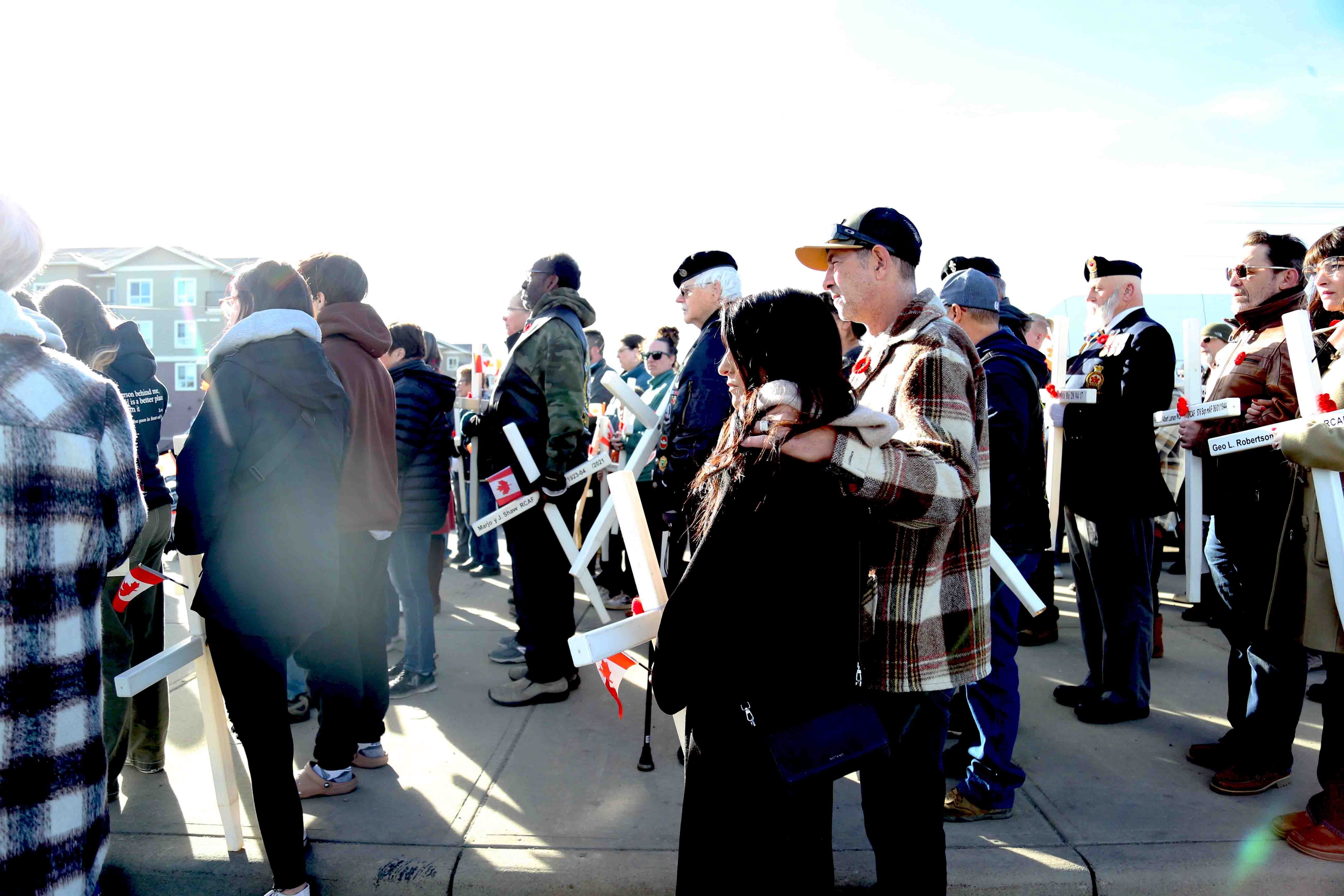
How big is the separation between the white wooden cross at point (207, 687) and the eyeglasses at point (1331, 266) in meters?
3.84

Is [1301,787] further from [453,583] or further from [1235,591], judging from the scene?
[453,583]

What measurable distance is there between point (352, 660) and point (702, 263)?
2.24m

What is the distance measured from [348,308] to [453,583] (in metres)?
4.00

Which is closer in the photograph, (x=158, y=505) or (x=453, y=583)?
(x=158, y=505)

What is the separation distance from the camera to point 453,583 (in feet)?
22.7

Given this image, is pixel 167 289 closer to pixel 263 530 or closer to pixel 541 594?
pixel 541 594

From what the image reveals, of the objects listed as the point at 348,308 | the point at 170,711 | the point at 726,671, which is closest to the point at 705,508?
the point at 726,671

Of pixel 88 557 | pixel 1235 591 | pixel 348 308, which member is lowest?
pixel 1235 591

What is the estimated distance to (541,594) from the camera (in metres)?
4.23

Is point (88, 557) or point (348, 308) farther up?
point (348, 308)

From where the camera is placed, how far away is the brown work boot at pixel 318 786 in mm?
3188

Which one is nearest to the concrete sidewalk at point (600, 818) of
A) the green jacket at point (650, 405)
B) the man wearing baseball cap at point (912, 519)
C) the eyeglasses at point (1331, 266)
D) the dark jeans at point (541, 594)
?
the dark jeans at point (541, 594)

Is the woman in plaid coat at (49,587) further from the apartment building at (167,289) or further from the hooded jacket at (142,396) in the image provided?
the apartment building at (167,289)

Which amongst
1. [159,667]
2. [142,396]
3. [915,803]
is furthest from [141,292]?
[915,803]
